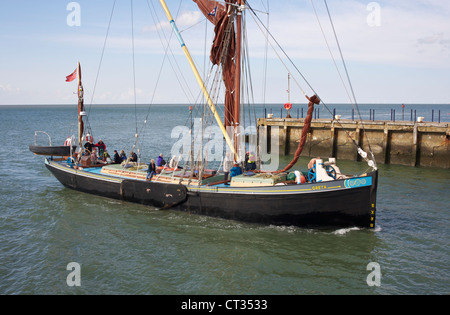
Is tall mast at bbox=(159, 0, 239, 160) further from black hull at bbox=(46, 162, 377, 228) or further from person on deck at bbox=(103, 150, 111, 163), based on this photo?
person on deck at bbox=(103, 150, 111, 163)

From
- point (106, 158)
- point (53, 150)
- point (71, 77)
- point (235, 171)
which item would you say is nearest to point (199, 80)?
point (235, 171)

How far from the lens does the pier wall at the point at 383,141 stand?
34344 mm

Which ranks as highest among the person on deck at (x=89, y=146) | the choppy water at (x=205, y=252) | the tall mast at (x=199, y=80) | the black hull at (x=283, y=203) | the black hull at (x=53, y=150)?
the tall mast at (x=199, y=80)

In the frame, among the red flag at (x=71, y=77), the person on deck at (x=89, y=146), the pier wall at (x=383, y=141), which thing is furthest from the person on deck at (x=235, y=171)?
the red flag at (x=71, y=77)

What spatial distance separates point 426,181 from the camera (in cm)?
2970

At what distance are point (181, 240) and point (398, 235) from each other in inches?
405

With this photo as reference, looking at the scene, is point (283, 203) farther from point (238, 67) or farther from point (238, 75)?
point (238, 67)

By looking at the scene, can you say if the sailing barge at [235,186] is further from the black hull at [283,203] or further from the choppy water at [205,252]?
the choppy water at [205,252]

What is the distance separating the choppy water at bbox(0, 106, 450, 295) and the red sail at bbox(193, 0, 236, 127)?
750 centimetres

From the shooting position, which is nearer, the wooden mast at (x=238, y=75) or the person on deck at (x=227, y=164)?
the person on deck at (x=227, y=164)

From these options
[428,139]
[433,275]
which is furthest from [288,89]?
[433,275]

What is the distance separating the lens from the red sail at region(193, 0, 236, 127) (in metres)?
23.1
